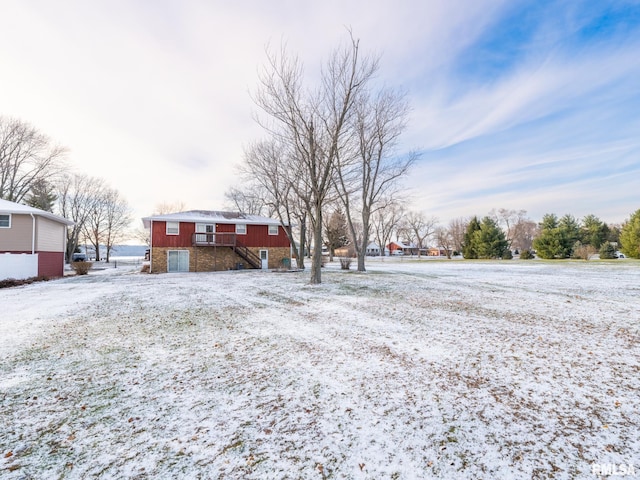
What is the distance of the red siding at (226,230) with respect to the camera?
77.0 feet

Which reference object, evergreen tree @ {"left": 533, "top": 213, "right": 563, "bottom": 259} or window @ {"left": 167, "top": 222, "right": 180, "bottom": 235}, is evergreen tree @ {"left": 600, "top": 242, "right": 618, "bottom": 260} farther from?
window @ {"left": 167, "top": 222, "right": 180, "bottom": 235}

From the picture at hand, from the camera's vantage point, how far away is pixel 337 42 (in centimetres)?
1316

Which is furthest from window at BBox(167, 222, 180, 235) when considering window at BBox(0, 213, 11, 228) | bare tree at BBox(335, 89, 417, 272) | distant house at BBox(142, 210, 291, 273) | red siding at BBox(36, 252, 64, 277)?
bare tree at BBox(335, 89, 417, 272)

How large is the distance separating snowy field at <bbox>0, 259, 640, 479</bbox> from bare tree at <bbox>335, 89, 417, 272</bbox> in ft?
43.0

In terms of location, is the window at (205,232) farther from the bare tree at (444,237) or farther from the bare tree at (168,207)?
the bare tree at (444,237)

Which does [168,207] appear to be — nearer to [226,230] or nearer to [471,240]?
[226,230]

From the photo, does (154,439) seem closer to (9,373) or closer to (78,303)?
(9,373)

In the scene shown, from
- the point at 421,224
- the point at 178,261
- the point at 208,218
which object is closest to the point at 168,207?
the point at 208,218

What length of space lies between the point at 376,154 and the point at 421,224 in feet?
187

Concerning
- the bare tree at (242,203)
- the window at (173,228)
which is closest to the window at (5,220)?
the window at (173,228)

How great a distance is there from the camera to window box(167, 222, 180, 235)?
23.8 metres

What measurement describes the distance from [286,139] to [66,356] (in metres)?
12.6

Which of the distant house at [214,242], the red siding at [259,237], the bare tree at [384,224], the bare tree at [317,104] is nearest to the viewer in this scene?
the bare tree at [317,104]

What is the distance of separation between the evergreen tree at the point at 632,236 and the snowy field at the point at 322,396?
29.3m
